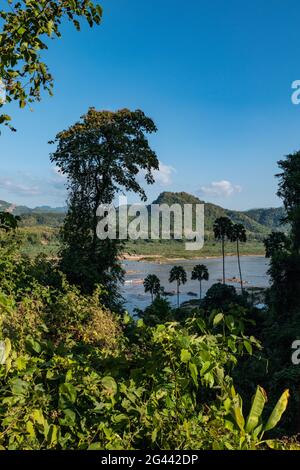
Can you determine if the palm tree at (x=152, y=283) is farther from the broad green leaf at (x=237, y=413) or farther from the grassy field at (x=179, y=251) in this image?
the grassy field at (x=179, y=251)

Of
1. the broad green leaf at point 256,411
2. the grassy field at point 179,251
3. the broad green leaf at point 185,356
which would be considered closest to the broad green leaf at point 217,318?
the broad green leaf at point 185,356

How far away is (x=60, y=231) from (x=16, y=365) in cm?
1436

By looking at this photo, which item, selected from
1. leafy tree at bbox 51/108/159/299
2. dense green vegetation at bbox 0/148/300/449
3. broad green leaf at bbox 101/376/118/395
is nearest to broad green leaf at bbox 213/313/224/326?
dense green vegetation at bbox 0/148/300/449

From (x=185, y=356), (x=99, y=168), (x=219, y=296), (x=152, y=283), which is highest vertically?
(x=99, y=168)

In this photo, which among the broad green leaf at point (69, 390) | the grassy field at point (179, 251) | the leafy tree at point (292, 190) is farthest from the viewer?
the grassy field at point (179, 251)

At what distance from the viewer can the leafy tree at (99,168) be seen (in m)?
15.9

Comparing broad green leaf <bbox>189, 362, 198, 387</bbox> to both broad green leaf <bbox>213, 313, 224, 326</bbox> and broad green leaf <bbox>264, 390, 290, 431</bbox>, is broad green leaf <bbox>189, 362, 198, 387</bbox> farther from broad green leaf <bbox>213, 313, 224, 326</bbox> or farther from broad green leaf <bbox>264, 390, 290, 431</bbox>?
broad green leaf <bbox>264, 390, 290, 431</bbox>

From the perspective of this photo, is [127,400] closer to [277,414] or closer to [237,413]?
[237,413]

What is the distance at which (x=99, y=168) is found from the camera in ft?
55.1

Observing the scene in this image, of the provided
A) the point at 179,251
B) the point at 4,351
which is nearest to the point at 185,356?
the point at 4,351

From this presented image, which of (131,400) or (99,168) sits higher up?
(99,168)

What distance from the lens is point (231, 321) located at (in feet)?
7.50

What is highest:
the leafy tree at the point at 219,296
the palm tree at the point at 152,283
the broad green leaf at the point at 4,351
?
the broad green leaf at the point at 4,351
